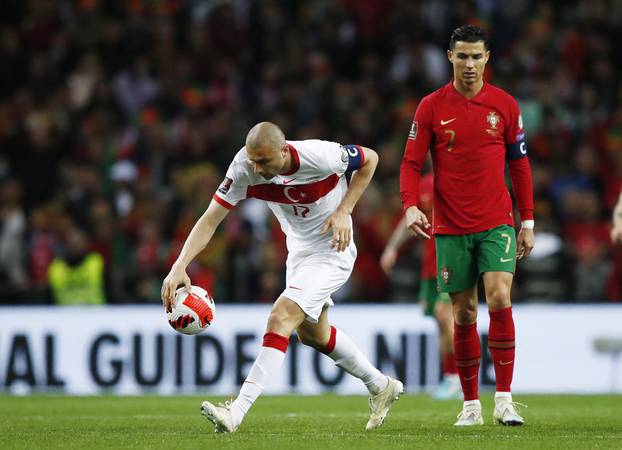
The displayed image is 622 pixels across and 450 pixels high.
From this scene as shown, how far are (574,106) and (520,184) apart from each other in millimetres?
9060

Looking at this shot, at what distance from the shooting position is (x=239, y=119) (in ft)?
57.6

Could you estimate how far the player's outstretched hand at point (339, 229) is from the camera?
782cm

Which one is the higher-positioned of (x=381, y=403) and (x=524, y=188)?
(x=524, y=188)

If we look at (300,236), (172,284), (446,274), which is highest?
(300,236)

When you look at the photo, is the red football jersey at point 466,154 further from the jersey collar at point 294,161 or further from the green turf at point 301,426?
the green turf at point 301,426

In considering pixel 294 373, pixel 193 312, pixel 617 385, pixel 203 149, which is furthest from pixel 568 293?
pixel 193 312

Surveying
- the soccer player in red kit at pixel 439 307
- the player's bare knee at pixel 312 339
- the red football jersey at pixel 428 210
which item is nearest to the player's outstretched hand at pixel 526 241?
the player's bare knee at pixel 312 339

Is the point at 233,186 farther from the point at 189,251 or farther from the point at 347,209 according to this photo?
the point at 347,209

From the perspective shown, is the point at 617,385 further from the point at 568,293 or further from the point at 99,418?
the point at 99,418

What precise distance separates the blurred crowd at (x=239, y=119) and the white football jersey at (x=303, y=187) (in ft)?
21.3

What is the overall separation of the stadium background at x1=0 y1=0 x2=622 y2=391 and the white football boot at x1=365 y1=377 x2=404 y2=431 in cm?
555

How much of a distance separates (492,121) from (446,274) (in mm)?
1013

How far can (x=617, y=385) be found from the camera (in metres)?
14.1

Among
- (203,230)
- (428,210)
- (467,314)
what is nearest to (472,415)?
(467,314)
